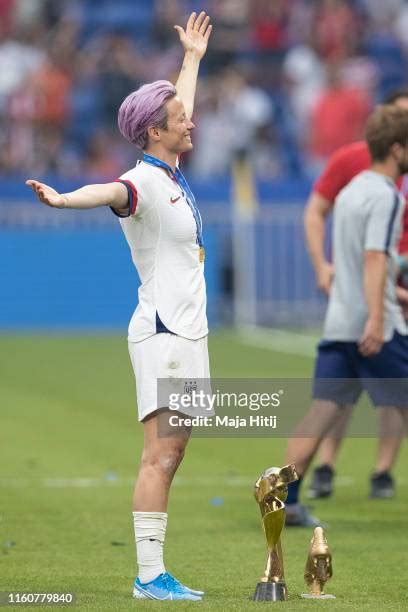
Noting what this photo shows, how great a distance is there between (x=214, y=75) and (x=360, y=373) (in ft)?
52.7

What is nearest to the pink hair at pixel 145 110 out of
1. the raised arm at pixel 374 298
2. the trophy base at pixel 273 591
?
the trophy base at pixel 273 591

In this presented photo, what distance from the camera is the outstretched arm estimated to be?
23.2 feet

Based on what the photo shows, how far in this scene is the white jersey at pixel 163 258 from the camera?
633 centimetres

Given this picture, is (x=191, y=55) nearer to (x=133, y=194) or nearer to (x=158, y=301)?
(x=133, y=194)

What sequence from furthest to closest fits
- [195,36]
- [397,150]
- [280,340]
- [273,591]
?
[280,340] < [397,150] < [195,36] < [273,591]

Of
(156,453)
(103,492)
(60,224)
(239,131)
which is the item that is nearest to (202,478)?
(103,492)

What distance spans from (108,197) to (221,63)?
1886cm

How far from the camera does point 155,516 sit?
6.27m

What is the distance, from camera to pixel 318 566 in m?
6.12

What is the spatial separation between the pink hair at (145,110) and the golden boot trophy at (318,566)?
175 cm

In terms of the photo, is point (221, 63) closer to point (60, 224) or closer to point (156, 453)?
point (60, 224)

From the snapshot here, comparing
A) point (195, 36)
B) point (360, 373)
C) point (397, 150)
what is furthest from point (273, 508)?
point (397, 150)

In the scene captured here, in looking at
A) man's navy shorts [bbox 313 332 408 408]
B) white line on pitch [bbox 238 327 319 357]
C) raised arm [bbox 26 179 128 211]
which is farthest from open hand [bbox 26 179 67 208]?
white line on pitch [bbox 238 327 319 357]

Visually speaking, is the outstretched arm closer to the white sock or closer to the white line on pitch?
the white sock
